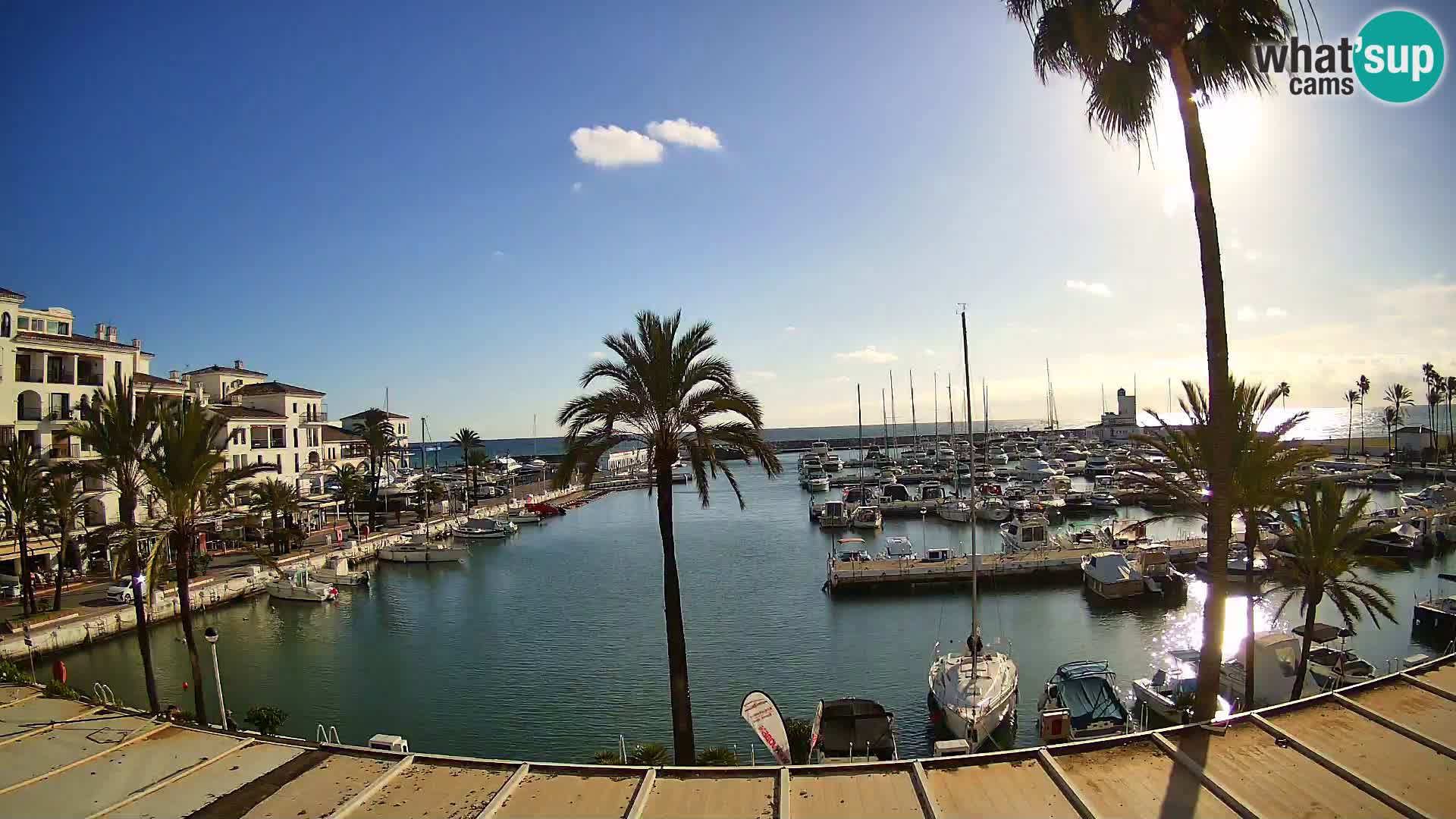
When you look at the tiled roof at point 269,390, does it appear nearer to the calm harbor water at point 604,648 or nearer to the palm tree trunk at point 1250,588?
the calm harbor water at point 604,648

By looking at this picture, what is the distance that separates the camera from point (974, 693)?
67.0ft

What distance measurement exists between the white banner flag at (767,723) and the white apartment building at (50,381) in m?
37.6

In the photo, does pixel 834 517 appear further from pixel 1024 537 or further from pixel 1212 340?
pixel 1212 340

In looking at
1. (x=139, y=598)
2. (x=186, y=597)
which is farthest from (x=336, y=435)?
(x=186, y=597)

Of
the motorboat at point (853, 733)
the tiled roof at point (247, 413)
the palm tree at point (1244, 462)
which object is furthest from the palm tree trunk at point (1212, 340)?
the tiled roof at point (247, 413)

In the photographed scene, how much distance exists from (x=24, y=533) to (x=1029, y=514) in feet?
196

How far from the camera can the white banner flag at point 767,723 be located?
12375mm

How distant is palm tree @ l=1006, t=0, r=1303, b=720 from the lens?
10.4m

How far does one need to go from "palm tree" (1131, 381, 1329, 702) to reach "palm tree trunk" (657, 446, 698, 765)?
30.1 ft

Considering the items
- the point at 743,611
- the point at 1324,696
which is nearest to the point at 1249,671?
the point at 1324,696

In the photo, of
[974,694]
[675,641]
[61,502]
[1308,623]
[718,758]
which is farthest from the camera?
[61,502]

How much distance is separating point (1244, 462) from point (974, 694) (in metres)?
8.97

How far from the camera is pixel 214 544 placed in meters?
51.9

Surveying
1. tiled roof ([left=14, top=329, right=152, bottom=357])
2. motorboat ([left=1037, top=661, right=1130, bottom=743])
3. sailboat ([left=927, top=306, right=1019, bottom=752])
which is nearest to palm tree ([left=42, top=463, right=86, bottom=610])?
tiled roof ([left=14, top=329, right=152, bottom=357])
